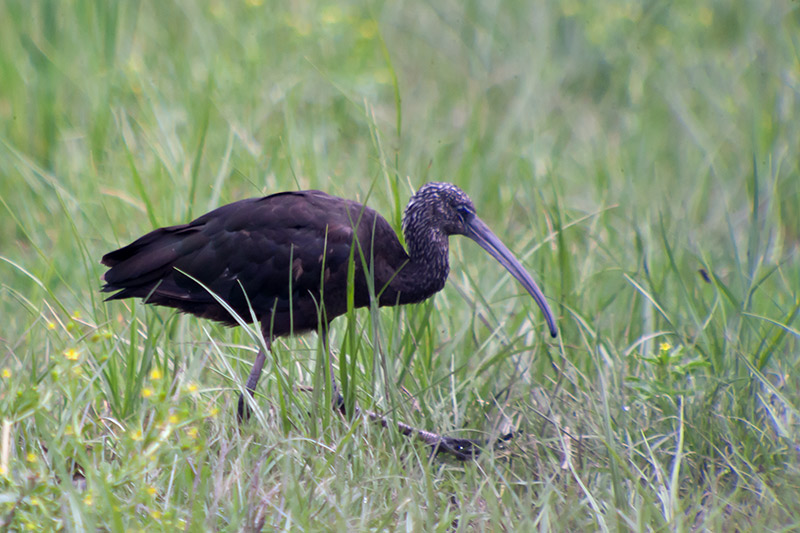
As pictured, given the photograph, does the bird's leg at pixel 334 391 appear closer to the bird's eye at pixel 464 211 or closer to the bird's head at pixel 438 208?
the bird's head at pixel 438 208

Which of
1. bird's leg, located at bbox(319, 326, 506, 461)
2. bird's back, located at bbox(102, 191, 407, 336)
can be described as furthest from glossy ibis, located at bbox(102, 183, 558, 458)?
bird's leg, located at bbox(319, 326, 506, 461)

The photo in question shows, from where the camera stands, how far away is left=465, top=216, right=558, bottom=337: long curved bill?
12.6 feet

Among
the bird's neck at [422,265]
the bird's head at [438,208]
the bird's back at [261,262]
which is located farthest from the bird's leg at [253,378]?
the bird's head at [438,208]

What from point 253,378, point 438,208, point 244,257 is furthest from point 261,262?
point 438,208

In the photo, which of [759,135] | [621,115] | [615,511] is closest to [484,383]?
[615,511]

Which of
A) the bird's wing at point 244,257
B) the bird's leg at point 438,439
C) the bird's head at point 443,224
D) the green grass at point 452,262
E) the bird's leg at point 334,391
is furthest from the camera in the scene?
the bird's head at point 443,224

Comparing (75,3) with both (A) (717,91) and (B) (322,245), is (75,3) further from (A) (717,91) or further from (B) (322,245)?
(A) (717,91)

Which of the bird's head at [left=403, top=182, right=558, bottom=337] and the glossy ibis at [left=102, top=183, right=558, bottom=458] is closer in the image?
the glossy ibis at [left=102, top=183, right=558, bottom=458]

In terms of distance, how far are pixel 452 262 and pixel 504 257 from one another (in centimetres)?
116

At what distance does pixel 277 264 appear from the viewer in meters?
3.79

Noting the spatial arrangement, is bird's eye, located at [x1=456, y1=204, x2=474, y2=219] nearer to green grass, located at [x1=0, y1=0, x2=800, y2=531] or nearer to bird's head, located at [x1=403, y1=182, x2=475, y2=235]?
bird's head, located at [x1=403, y1=182, x2=475, y2=235]

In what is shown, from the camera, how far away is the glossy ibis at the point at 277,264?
3.77 m

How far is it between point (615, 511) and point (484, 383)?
1180 millimetres

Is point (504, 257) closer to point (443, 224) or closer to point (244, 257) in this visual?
point (443, 224)
